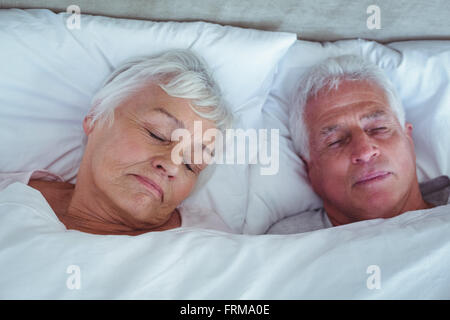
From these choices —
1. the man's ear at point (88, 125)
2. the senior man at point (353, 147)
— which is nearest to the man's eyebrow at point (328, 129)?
the senior man at point (353, 147)

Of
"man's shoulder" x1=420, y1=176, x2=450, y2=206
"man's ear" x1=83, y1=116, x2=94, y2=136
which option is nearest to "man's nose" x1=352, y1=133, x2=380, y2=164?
"man's shoulder" x1=420, y1=176, x2=450, y2=206

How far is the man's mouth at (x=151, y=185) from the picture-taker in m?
1.11

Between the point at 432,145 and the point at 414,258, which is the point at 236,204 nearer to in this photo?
the point at 414,258

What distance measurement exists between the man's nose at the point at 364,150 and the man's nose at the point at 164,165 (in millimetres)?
545

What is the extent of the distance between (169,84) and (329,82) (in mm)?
554

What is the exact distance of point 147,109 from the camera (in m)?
1.14

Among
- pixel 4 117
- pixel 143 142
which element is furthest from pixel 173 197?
pixel 4 117

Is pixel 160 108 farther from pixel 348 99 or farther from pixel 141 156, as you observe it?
pixel 348 99

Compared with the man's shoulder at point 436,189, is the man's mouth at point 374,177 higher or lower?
higher

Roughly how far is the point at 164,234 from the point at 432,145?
1.01 meters

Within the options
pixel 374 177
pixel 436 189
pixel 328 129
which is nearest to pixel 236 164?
pixel 328 129

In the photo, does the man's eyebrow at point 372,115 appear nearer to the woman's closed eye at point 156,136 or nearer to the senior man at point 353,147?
the senior man at point 353,147

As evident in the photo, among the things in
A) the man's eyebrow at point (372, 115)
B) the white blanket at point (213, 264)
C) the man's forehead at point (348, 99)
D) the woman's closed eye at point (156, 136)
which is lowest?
the white blanket at point (213, 264)
